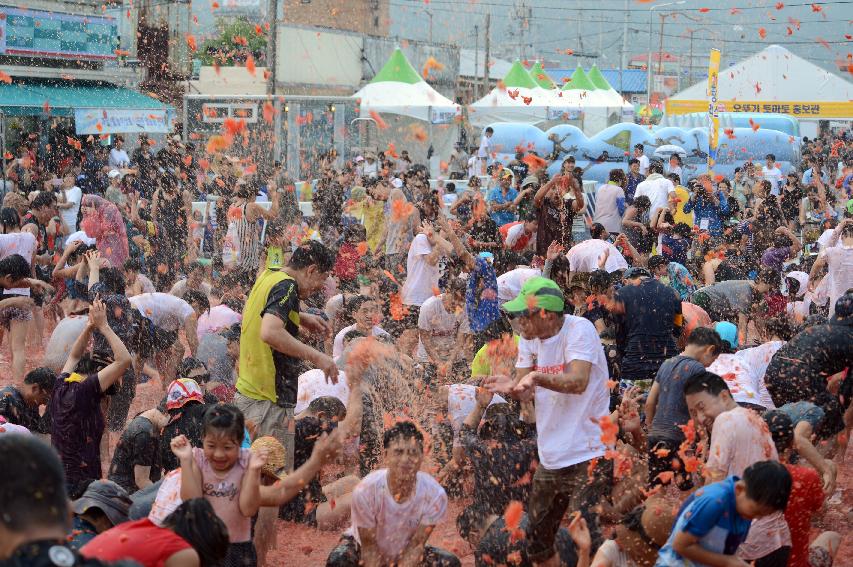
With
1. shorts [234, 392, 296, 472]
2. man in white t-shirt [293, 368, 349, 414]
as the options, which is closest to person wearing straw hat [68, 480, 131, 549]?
shorts [234, 392, 296, 472]

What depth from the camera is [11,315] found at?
9328mm

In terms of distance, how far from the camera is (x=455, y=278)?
9312 mm

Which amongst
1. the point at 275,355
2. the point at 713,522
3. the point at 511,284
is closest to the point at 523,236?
the point at 511,284

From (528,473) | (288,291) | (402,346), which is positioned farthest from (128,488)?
(402,346)

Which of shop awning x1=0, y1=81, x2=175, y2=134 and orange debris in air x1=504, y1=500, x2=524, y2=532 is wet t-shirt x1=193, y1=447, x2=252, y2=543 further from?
shop awning x1=0, y1=81, x2=175, y2=134

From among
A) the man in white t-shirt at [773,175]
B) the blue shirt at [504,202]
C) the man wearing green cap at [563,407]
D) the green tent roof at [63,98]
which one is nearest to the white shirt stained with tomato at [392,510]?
the man wearing green cap at [563,407]

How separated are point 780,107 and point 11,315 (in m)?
33.2

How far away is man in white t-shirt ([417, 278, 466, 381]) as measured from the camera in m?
9.09

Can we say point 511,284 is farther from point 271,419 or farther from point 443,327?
point 271,419

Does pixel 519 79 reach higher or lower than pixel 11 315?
higher

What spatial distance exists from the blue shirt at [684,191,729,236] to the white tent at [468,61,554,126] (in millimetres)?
13664

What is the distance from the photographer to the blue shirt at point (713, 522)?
4258mm

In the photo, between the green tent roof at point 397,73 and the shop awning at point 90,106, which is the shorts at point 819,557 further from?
the green tent roof at point 397,73

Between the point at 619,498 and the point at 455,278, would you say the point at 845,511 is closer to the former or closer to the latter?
the point at 619,498
